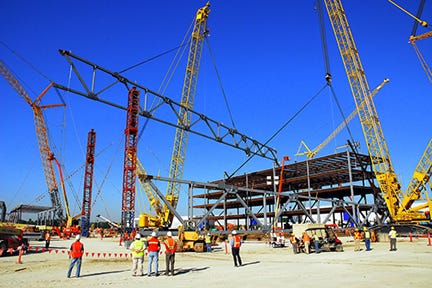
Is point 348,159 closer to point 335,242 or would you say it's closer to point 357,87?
point 357,87

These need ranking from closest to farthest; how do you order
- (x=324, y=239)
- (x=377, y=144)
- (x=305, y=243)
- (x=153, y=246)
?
(x=153, y=246)
(x=305, y=243)
(x=324, y=239)
(x=377, y=144)

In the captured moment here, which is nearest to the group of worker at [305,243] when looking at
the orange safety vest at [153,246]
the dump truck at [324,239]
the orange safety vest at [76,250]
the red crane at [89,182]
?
the dump truck at [324,239]

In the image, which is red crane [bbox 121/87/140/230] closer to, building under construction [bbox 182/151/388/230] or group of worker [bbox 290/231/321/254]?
building under construction [bbox 182/151/388/230]

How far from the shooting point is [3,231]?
22.5m

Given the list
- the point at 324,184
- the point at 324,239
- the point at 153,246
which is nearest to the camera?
the point at 153,246

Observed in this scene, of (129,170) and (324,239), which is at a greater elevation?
(129,170)

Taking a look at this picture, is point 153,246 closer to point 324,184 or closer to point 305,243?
point 305,243

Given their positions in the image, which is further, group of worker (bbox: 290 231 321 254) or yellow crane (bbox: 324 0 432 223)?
yellow crane (bbox: 324 0 432 223)

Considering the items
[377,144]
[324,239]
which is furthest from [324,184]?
[324,239]

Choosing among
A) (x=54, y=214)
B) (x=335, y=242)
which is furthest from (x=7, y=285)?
(x=54, y=214)

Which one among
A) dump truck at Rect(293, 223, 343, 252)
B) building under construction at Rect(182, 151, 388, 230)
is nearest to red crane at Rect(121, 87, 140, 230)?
building under construction at Rect(182, 151, 388, 230)

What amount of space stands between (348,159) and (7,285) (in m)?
50.5

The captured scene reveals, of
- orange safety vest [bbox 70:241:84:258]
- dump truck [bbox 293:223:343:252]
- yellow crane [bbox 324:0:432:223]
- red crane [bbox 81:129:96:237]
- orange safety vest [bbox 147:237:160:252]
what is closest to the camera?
orange safety vest [bbox 70:241:84:258]

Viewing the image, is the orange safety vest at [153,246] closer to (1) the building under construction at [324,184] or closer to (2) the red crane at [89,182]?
(1) the building under construction at [324,184]
